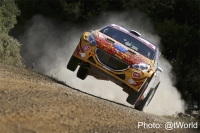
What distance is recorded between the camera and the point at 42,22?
81.3 ft

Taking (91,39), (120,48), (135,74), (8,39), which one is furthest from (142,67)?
(8,39)

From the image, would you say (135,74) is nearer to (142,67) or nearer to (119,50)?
(142,67)

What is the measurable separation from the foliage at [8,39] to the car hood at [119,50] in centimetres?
358

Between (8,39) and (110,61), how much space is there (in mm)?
5081

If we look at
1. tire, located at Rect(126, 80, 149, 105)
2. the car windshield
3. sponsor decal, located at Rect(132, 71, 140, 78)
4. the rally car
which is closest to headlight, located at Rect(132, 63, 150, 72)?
the rally car

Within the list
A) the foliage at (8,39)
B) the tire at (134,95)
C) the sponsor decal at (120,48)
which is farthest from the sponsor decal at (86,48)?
the foliage at (8,39)

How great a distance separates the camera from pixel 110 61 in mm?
9906

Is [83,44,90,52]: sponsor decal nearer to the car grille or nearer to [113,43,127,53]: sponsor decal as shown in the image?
the car grille

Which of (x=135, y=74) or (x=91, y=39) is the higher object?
(x=91, y=39)

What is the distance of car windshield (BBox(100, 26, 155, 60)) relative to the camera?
1080cm

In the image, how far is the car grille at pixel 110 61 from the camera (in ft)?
32.3

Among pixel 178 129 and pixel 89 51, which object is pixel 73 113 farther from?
pixel 89 51

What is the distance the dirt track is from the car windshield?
9.94ft

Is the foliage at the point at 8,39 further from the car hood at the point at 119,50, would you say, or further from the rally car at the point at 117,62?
the car hood at the point at 119,50
